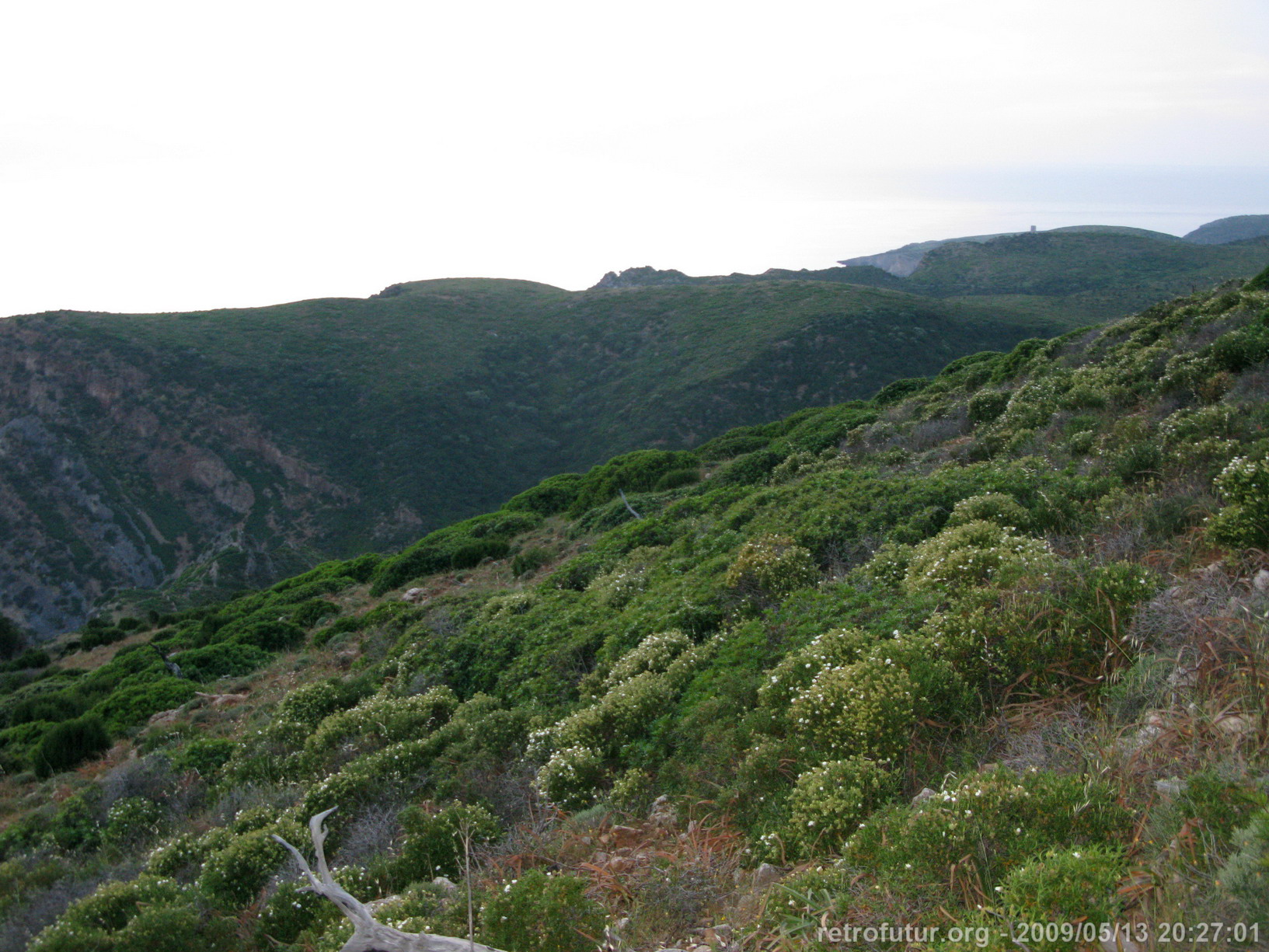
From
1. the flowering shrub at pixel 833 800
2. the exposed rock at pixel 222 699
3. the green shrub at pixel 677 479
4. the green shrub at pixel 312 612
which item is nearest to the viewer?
the flowering shrub at pixel 833 800

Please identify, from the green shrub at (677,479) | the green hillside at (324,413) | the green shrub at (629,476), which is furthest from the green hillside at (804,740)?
the green hillside at (324,413)

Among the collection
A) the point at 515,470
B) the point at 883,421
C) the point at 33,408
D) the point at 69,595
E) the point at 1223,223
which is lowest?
the point at 69,595

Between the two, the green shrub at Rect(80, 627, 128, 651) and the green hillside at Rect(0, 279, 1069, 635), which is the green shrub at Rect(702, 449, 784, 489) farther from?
the green hillside at Rect(0, 279, 1069, 635)

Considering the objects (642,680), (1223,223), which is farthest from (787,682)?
(1223,223)

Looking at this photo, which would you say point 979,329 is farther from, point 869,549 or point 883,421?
point 869,549

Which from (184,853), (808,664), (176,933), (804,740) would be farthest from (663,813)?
(184,853)

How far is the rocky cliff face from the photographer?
4278 centimetres

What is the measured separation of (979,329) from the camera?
5744cm

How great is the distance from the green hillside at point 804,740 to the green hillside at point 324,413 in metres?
33.0

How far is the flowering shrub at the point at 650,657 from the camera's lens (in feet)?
20.9

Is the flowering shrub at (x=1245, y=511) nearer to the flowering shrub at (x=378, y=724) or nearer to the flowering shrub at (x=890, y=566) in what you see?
the flowering shrub at (x=890, y=566)

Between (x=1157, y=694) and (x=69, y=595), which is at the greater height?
(x=1157, y=694)

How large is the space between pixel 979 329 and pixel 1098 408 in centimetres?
5331

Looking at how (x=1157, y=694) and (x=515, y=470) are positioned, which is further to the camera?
(x=515, y=470)
